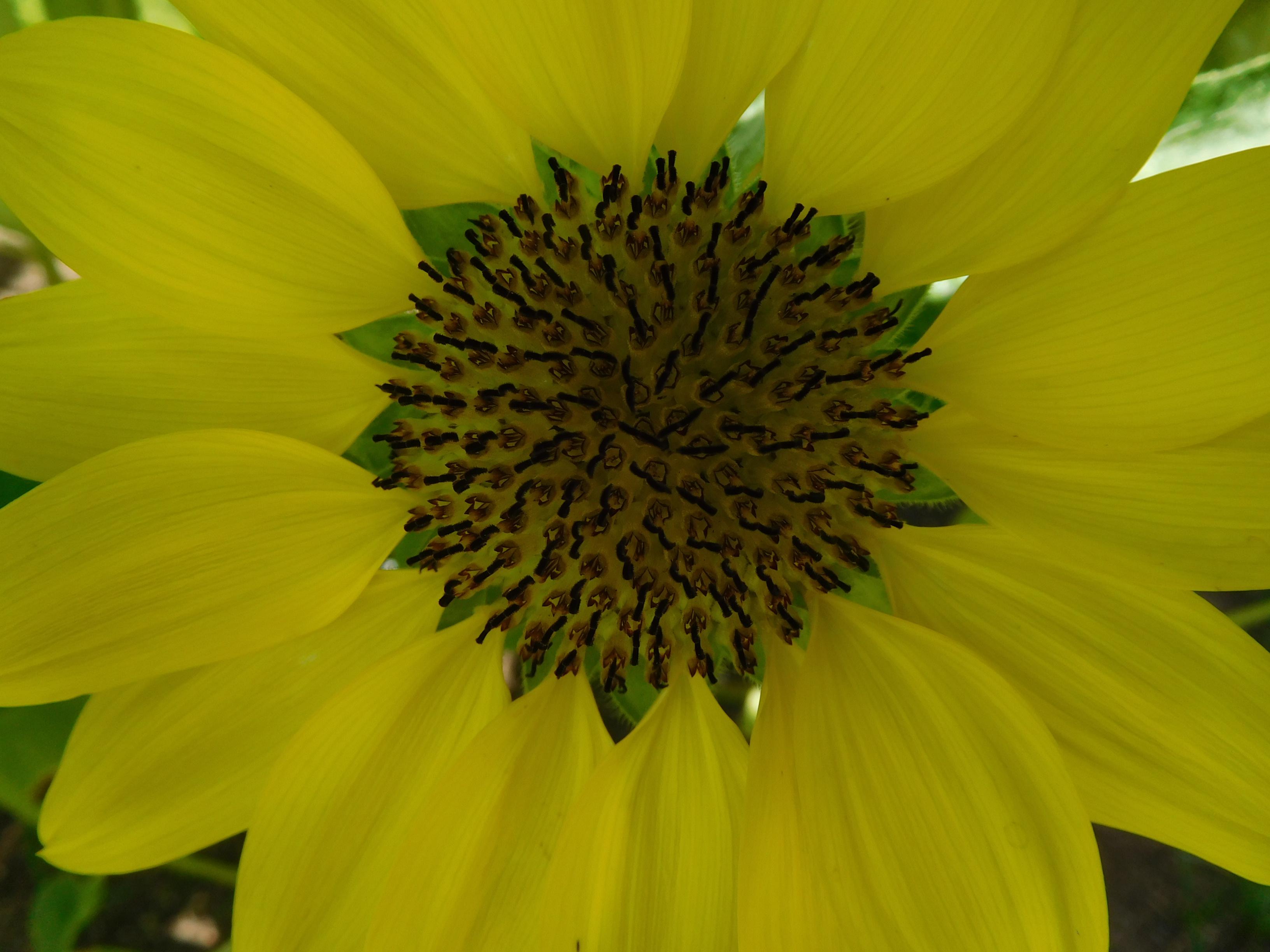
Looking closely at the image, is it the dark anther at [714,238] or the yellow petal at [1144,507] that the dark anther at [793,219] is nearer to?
the dark anther at [714,238]

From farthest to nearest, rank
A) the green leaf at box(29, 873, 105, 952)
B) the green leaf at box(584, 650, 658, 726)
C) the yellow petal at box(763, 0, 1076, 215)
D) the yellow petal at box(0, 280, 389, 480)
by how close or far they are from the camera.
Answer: the green leaf at box(29, 873, 105, 952) < the green leaf at box(584, 650, 658, 726) < the yellow petal at box(0, 280, 389, 480) < the yellow petal at box(763, 0, 1076, 215)

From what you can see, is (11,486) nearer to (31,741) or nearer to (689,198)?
(31,741)

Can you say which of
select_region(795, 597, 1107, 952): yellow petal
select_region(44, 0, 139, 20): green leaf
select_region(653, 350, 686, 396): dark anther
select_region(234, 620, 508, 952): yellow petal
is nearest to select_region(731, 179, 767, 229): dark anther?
select_region(653, 350, 686, 396): dark anther

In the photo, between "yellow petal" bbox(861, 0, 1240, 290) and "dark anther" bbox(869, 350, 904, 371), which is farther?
"dark anther" bbox(869, 350, 904, 371)

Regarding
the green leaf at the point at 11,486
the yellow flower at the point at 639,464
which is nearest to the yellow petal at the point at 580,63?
the yellow flower at the point at 639,464

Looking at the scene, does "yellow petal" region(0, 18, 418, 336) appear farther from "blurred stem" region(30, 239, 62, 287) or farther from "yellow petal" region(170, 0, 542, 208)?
"blurred stem" region(30, 239, 62, 287)

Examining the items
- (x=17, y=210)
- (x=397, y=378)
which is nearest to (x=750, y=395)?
Answer: (x=397, y=378)
